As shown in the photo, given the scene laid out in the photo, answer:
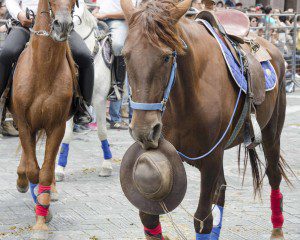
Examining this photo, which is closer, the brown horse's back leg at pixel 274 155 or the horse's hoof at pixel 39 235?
the horse's hoof at pixel 39 235

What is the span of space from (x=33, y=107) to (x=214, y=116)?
7.61 ft

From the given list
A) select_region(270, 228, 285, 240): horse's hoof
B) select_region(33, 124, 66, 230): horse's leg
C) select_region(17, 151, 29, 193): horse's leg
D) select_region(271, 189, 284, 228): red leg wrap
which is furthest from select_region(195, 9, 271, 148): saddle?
select_region(17, 151, 29, 193): horse's leg

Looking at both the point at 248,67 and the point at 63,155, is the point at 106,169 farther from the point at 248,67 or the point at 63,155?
the point at 248,67

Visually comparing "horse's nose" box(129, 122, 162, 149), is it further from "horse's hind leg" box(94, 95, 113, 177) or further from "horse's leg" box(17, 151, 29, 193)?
"horse's hind leg" box(94, 95, 113, 177)

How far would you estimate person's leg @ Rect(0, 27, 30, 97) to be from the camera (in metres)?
7.12

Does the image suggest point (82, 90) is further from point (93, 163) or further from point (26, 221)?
point (93, 163)

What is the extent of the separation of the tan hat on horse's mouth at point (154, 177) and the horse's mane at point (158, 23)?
644 mm

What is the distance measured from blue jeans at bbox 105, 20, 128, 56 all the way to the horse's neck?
3.10m

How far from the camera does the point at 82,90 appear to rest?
760cm

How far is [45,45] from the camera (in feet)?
21.6

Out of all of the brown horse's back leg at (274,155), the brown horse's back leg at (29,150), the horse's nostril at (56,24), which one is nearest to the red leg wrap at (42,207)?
the brown horse's back leg at (29,150)

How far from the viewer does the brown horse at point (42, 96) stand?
260 inches

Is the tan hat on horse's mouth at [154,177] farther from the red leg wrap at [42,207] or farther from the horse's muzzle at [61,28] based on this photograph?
the red leg wrap at [42,207]

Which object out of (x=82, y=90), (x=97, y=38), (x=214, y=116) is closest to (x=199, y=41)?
(x=214, y=116)
